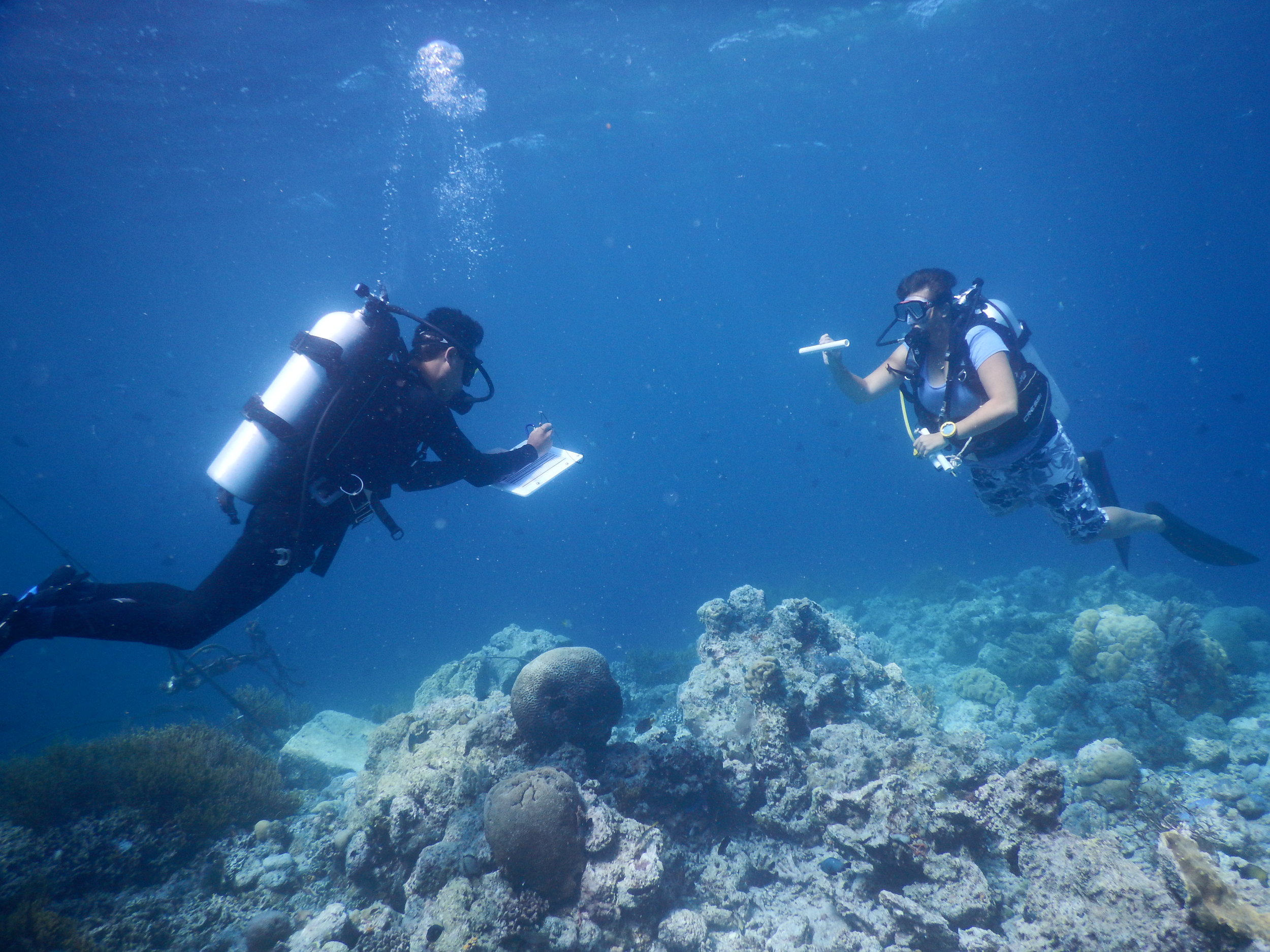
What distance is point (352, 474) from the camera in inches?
157

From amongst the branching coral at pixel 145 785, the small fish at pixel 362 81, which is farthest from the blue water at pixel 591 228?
the branching coral at pixel 145 785

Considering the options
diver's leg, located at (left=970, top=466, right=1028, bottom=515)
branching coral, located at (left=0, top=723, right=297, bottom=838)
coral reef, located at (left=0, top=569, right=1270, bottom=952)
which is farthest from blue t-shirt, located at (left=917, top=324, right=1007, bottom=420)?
branching coral, located at (left=0, top=723, right=297, bottom=838)

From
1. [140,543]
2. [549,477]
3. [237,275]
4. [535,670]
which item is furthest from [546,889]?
[140,543]

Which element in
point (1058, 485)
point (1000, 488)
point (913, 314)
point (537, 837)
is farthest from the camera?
point (1000, 488)

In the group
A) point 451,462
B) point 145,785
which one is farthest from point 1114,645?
point 145,785

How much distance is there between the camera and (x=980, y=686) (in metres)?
9.97

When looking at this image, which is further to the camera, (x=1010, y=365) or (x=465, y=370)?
(x=1010, y=365)

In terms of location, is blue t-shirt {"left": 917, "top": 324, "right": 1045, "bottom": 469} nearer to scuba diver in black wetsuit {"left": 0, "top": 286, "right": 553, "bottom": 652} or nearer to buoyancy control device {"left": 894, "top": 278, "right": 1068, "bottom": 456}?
buoyancy control device {"left": 894, "top": 278, "right": 1068, "bottom": 456}

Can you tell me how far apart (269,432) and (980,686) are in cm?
1196

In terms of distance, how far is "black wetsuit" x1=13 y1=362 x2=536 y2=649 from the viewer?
148 inches

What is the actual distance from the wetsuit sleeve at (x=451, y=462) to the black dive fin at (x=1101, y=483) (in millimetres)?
7358

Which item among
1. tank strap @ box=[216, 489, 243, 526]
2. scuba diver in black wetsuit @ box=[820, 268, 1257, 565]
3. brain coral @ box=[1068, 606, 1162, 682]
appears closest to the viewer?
tank strap @ box=[216, 489, 243, 526]

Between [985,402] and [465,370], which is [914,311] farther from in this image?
[465,370]

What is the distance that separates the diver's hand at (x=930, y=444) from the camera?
4480 millimetres
